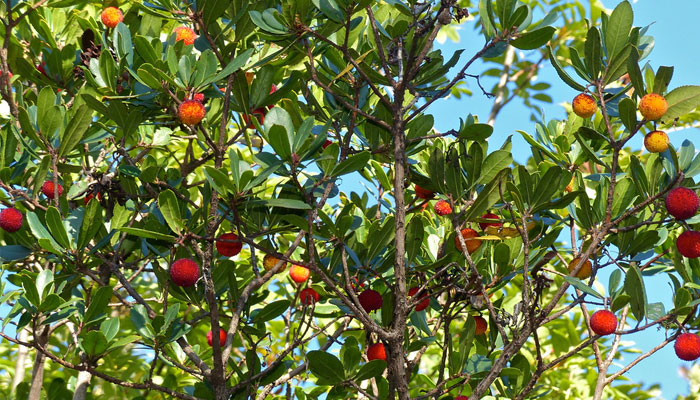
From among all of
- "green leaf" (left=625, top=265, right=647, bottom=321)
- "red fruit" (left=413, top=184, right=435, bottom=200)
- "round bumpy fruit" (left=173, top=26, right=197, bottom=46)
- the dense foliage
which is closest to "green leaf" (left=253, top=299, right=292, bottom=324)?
the dense foliage

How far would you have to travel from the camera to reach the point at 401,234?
1.94 metres

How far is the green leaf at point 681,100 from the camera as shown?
1971mm

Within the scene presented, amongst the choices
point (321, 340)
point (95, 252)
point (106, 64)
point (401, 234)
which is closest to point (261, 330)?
point (95, 252)

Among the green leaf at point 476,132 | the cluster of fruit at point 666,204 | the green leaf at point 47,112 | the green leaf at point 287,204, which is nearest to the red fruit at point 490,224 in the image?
the cluster of fruit at point 666,204

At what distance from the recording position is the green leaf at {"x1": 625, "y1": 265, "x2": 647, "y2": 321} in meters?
2.00

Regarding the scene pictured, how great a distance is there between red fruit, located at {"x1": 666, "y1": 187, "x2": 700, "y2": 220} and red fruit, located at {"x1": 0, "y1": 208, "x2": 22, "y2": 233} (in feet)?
6.34

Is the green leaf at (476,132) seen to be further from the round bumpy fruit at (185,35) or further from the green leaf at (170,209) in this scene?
the round bumpy fruit at (185,35)

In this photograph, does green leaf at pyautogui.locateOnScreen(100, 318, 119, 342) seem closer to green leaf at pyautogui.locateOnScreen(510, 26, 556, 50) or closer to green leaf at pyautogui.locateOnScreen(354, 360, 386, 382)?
green leaf at pyautogui.locateOnScreen(354, 360, 386, 382)

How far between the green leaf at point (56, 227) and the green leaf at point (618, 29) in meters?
1.64

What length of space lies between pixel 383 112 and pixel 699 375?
7.93 feet

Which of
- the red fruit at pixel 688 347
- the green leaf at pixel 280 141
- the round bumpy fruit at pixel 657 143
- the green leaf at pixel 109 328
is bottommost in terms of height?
the red fruit at pixel 688 347

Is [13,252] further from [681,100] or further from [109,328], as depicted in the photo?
[681,100]

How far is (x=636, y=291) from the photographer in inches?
79.4

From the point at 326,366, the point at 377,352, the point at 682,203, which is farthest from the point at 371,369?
the point at 682,203
